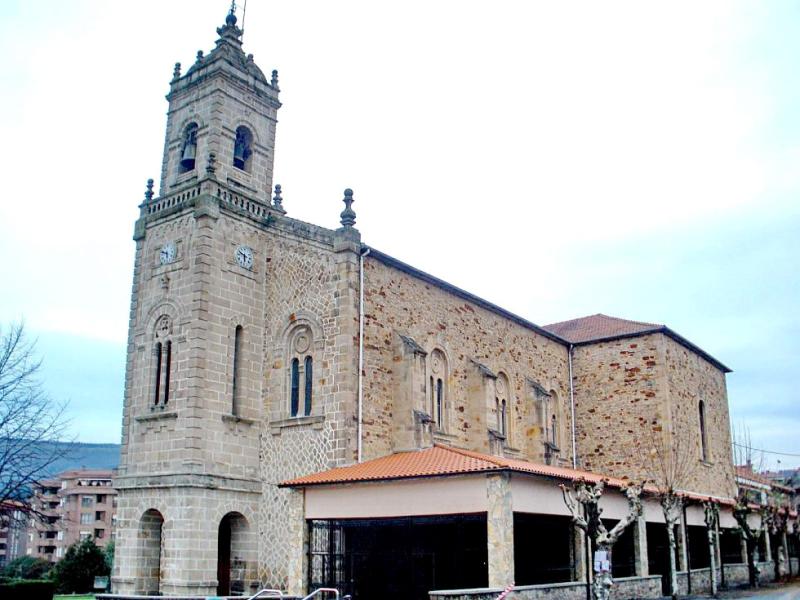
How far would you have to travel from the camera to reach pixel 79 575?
43281mm

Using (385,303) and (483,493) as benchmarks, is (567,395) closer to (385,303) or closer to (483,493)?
(385,303)

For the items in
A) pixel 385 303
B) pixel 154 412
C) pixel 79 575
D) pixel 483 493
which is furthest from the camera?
pixel 79 575

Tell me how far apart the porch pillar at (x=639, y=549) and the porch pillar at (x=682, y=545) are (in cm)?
364

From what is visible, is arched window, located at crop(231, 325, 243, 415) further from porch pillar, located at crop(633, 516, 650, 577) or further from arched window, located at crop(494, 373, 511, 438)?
porch pillar, located at crop(633, 516, 650, 577)

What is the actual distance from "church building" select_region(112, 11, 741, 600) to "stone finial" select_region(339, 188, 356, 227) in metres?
0.06

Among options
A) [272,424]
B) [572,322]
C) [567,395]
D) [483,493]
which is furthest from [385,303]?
[572,322]

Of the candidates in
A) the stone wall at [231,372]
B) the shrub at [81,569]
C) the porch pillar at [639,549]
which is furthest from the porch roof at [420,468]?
the shrub at [81,569]

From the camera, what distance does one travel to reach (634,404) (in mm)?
34906

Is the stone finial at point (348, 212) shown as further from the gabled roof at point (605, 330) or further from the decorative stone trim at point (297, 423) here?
the gabled roof at point (605, 330)

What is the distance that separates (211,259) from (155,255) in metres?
2.66

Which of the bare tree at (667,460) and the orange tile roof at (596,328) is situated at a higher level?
the orange tile roof at (596,328)

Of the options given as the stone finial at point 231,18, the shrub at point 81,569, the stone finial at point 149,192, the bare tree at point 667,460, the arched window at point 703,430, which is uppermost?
the stone finial at point 231,18

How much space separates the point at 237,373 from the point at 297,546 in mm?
5751

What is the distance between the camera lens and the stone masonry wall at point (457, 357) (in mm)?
23703
